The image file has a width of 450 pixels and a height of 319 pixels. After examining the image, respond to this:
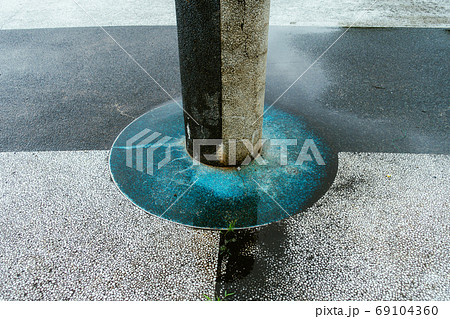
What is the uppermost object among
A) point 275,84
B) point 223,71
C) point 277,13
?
point 223,71

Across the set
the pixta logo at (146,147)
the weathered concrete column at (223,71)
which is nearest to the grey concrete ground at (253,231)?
the pixta logo at (146,147)

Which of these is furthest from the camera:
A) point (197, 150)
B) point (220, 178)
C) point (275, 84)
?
point (275, 84)

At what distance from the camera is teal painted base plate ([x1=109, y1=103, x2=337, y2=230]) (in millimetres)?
3008

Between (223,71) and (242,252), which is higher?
(223,71)

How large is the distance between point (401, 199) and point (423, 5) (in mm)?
7100

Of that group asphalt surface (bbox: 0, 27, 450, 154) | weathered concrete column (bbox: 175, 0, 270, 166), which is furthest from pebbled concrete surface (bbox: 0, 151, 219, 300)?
weathered concrete column (bbox: 175, 0, 270, 166)

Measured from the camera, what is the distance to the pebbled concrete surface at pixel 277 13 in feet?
24.1

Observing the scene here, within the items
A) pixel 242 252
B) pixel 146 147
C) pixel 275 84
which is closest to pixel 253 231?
pixel 242 252

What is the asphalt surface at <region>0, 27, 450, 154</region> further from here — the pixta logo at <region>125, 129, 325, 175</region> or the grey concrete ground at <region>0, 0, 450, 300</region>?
the pixta logo at <region>125, 129, 325, 175</region>

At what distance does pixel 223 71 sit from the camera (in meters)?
2.91

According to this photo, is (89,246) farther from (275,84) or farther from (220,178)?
(275,84)

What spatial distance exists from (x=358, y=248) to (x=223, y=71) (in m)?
1.83

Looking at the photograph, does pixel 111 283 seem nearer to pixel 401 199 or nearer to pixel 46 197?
pixel 46 197

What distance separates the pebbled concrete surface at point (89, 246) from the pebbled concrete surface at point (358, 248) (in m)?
0.32
